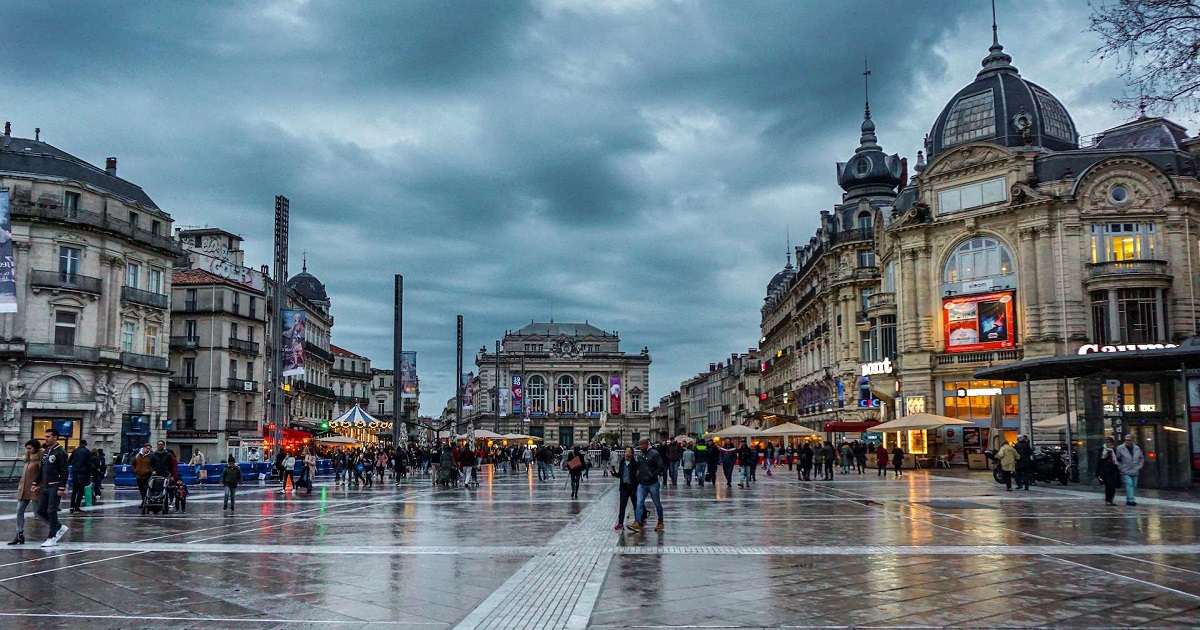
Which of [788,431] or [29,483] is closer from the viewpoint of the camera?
[29,483]

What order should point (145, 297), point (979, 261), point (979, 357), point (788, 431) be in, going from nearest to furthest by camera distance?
1. point (788, 431)
2. point (979, 357)
3. point (979, 261)
4. point (145, 297)

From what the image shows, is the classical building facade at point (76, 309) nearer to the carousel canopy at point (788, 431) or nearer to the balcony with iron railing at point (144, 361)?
the balcony with iron railing at point (144, 361)

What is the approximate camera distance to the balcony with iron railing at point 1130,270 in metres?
41.5

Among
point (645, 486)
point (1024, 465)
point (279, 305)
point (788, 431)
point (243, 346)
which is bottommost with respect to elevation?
point (1024, 465)

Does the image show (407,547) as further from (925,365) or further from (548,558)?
(925,365)

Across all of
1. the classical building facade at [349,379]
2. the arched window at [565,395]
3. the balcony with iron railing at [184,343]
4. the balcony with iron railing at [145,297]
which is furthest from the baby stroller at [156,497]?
the arched window at [565,395]

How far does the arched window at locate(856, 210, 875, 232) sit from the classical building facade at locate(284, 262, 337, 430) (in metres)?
37.6

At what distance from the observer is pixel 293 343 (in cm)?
3234

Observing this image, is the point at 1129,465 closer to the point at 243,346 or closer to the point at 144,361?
the point at 144,361

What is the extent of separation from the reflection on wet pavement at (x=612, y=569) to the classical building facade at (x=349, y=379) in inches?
2752

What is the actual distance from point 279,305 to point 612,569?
23.5 meters

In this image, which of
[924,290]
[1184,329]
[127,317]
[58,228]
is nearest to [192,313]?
[127,317]

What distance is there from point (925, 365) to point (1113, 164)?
12525mm

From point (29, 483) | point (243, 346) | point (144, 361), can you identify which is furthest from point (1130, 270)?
point (243, 346)
